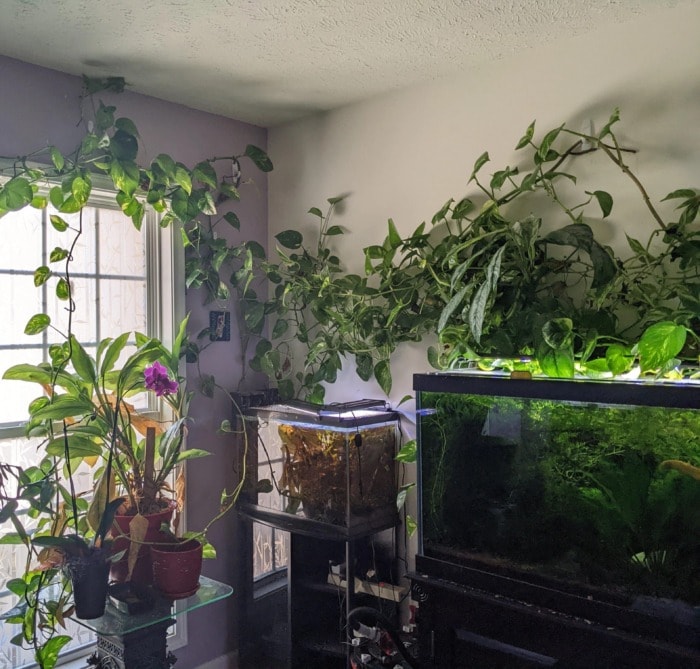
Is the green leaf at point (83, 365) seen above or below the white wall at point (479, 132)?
below

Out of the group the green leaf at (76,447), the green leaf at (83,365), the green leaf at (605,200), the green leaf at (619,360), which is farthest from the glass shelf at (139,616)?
the green leaf at (605,200)

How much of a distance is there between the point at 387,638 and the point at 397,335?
3.55 ft

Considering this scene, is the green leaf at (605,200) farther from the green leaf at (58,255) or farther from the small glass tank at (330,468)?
the green leaf at (58,255)

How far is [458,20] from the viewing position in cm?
184

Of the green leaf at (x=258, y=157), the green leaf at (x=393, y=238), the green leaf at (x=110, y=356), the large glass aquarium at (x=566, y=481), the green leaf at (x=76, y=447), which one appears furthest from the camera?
the green leaf at (x=258, y=157)

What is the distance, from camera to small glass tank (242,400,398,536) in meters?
2.20

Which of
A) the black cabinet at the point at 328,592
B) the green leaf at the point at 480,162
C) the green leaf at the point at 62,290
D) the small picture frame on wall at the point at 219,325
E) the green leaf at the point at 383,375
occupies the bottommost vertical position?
the black cabinet at the point at 328,592

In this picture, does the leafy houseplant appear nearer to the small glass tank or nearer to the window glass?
the small glass tank

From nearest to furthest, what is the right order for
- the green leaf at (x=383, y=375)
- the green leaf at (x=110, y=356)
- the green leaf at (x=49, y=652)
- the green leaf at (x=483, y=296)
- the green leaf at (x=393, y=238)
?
1. the green leaf at (x=483, y=296)
2. the green leaf at (x=49, y=652)
3. the green leaf at (x=110, y=356)
4. the green leaf at (x=393, y=238)
5. the green leaf at (x=383, y=375)

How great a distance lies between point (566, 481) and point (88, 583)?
4.18 feet

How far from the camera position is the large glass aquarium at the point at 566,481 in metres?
1.33

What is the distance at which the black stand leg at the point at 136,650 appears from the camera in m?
1.77

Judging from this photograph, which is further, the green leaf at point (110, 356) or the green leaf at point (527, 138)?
the green leaf at point (110, 356)

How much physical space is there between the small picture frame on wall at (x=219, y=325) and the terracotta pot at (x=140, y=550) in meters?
0.93
